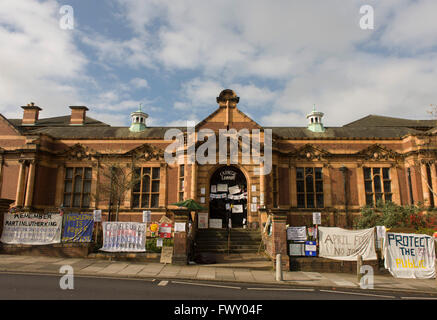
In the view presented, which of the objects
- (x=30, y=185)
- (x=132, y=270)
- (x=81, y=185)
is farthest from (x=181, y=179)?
(x=30, y=185)

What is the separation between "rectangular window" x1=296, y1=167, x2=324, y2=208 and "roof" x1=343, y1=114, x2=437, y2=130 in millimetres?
14714

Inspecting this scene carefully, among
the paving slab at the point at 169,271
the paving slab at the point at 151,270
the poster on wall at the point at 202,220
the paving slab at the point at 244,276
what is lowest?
the paving slab at the point at 244,276

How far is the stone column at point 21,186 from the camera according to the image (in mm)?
23180

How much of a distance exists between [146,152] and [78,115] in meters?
14.5

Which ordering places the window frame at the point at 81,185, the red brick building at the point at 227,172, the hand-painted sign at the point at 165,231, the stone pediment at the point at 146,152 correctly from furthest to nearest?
the stone pediment at the point at 146,152 < the window frame at the point at 81,185 < the red brick building at the point at 227,172 < the hand-painted sign at the point at 165,231

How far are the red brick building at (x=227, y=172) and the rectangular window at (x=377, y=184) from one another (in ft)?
0.26

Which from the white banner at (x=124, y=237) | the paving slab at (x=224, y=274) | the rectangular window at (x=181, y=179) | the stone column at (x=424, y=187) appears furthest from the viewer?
the rectangular window at (x=181, y=179)

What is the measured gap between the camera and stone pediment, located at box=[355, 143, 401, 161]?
24969 millimetres

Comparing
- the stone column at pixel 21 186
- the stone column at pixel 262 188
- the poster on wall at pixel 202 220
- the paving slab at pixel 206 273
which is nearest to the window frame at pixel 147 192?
the poster on wall at pixel 202 220

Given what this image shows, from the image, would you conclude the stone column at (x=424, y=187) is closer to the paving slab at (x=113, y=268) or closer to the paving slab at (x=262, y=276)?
the paving slab at (x=262, y=276)

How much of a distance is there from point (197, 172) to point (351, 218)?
43.6 ft

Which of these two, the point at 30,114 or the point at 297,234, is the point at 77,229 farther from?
the point at 30,114

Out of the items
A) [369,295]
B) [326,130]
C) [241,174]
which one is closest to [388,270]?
[369,295]

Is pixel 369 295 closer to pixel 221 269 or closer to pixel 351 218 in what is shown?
pixel 221 269
